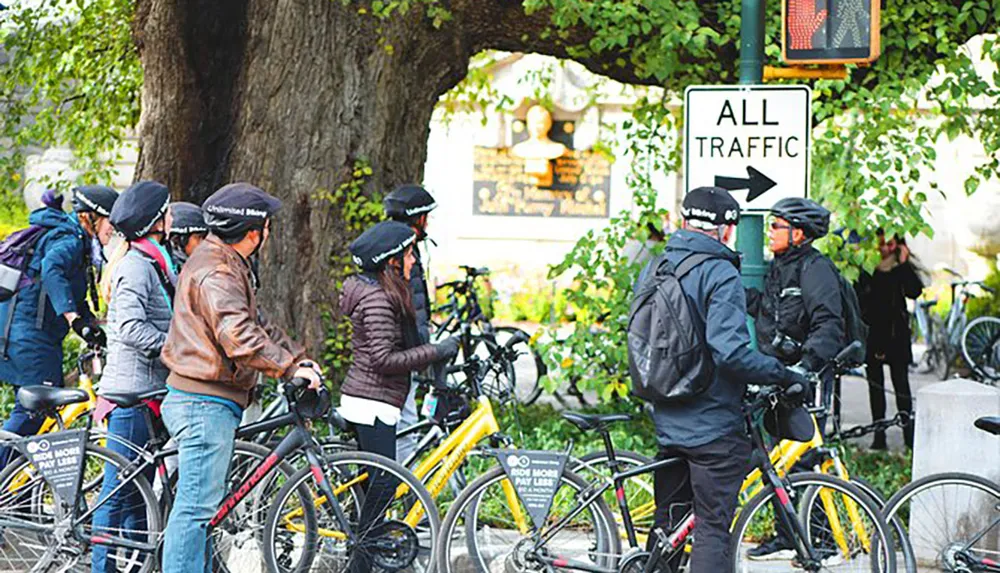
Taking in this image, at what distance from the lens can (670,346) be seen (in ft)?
19.6

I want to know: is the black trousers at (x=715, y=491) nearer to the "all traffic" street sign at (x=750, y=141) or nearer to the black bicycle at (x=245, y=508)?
the black bicycle at (x=245, y=508)

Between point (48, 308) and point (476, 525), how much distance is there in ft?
9.54

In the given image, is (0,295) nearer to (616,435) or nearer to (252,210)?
(252,210)

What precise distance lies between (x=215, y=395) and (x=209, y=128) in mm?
4716

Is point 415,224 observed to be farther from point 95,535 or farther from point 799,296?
point 95,535

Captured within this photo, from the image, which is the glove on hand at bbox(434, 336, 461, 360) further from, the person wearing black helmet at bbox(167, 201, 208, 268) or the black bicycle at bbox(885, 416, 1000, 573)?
the black bicycle at bbox(885, 416, 1000, 573)

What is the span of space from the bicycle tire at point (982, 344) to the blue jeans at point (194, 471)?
36.2 feet

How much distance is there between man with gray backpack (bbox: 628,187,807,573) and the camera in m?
5.96

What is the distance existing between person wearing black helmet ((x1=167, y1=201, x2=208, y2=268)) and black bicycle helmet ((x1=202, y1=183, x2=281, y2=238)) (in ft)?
3.12

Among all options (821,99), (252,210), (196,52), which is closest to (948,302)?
(821,99)

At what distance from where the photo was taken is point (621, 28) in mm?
9422

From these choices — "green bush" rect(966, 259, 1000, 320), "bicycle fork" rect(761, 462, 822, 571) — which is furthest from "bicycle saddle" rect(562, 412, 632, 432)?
"green bush" rect(966, 259, 1000, 320)

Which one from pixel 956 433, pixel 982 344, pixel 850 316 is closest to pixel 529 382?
pixel 982 344

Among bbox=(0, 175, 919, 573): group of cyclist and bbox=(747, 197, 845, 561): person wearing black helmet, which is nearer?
bbox=(0, 175, 919, 573): group of cyclist
